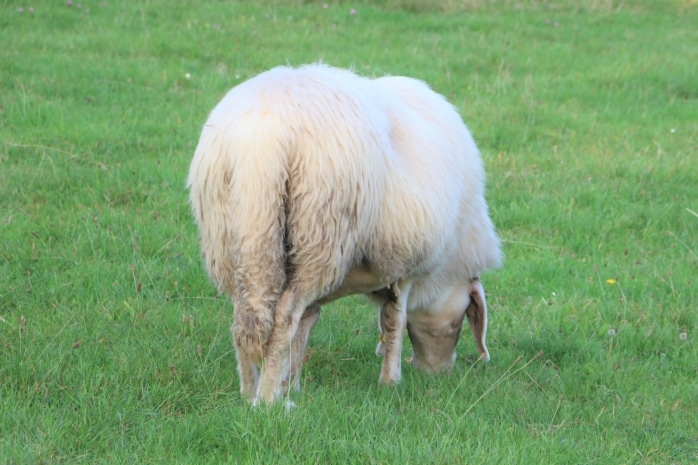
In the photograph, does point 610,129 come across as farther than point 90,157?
Yes

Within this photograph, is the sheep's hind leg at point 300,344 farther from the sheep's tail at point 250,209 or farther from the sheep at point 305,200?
the sheep's tail at point 250,209

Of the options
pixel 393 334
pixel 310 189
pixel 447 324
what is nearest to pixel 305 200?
pixel 310 189

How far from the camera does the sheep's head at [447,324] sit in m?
4.79

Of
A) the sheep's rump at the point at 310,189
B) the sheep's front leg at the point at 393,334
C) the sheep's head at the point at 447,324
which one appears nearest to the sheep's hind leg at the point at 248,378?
the sheep's rump at the point at 310,189

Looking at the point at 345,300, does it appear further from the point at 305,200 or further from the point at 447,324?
the point at 305,200

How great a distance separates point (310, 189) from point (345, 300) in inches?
83.9

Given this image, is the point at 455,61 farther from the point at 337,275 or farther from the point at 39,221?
the point at 337,275

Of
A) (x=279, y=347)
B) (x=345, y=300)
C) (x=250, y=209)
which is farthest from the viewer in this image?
(x=345, y=300)

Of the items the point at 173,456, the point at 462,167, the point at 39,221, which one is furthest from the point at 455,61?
the point at 173,456

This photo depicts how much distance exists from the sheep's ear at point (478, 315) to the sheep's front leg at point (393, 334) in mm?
496

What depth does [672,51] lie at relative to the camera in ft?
37.4

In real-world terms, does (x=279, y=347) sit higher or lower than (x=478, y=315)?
higher

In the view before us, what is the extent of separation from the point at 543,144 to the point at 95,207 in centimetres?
377

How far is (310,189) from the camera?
3.47m
